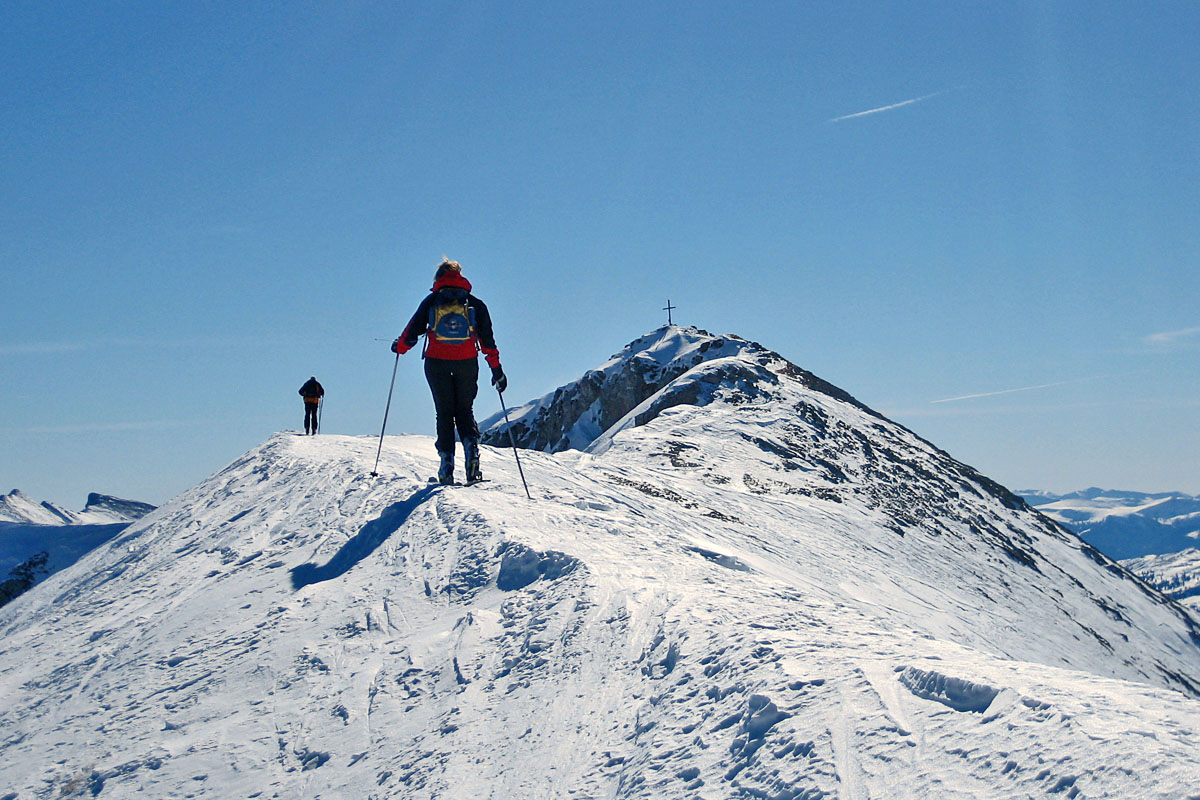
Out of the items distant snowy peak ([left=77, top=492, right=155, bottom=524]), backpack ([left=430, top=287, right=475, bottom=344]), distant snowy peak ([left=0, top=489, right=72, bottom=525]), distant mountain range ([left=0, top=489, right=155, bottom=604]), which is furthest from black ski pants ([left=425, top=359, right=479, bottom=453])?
distant snowy peak ([left=0, top=489, right=72, bottom=525])

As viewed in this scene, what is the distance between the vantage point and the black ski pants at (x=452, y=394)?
1136cm

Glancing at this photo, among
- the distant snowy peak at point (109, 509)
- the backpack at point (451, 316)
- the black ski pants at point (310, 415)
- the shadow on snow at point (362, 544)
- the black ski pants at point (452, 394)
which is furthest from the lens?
the distant snowy peak at point (109, 509)

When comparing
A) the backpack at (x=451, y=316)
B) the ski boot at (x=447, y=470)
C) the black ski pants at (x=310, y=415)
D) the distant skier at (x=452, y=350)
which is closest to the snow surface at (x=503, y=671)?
the ski boot at (x=447, y=470)

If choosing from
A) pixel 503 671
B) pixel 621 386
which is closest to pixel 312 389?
pixel 503 671

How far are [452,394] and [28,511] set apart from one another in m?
125

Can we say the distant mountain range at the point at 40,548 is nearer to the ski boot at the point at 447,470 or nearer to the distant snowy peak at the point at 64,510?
the ski boot at the point at 447,470

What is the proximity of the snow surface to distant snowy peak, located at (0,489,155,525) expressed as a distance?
98417mm

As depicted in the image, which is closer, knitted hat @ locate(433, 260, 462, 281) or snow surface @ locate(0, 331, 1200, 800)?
snow surface @ locate(0, 331, 1200, 800)

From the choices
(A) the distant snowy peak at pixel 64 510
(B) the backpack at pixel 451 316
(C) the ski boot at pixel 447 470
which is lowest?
(C) the ski boot at pixel 447 470

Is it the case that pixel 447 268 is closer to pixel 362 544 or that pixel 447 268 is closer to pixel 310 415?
pixel 362 544

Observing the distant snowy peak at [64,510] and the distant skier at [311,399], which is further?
the distant snowy peak at [64,510]

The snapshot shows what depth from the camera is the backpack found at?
11078 mm

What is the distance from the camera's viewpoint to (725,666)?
5.14 m

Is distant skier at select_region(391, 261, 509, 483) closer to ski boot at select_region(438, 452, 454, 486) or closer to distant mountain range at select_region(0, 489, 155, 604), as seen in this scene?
ski boot at select_region(438, 452, 454, 486)
